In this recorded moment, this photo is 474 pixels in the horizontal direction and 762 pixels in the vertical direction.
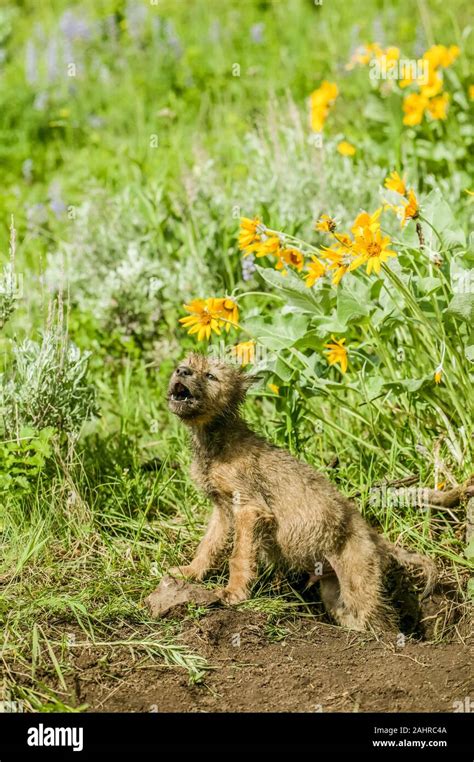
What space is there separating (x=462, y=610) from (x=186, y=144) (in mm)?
4512

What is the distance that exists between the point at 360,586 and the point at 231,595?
1.75 ft

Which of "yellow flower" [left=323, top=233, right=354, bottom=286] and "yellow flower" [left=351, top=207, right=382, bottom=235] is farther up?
"yellow flower" [left=351, top=207, right=382, bottom=235]

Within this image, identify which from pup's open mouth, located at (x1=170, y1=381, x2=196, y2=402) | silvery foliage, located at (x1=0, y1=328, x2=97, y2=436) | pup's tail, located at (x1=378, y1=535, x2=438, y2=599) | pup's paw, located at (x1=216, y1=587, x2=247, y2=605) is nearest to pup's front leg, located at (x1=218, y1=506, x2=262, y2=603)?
pup's paw, located at (x1=216, y1=587, x2=247, y2=605)

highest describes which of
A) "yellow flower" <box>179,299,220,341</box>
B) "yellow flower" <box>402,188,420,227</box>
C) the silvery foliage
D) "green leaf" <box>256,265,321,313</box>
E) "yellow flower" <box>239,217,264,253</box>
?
"yellow flower" <box>402,188,420,227</box>

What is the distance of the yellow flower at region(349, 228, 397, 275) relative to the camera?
3.69 m

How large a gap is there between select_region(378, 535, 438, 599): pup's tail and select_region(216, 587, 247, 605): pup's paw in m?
0.69

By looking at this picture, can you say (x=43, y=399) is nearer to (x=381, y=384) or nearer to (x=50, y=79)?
(x=381, y=384)

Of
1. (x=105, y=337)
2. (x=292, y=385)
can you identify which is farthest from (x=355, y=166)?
(x=292, y=385)

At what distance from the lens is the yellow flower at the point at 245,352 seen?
421 cm

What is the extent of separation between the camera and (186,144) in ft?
24.7

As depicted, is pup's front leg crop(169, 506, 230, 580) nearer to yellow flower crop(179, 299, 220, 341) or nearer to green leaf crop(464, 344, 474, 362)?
yellow flower crop(179, 299, 220, 341)

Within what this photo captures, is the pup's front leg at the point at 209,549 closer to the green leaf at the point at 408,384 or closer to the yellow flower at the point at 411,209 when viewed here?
the green leaf at the point at 408,384
